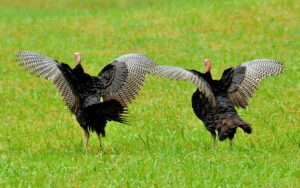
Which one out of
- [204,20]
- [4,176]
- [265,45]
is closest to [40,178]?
[4,176]

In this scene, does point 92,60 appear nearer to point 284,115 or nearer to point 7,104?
point 7,104

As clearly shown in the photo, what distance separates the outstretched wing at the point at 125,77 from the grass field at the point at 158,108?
2.94 feet

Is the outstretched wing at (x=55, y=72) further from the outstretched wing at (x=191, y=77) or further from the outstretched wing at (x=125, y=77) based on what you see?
the outstretched wing at (x=191, y=77)

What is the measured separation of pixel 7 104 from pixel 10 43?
8699 mm

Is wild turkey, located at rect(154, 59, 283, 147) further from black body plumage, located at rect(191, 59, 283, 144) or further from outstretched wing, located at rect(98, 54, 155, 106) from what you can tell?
outstretched wing, located at rect(98, 54, 155, 106)

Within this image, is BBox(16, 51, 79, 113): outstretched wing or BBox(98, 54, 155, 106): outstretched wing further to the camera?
BBox(98, 54, 155, 106): outstretched wing

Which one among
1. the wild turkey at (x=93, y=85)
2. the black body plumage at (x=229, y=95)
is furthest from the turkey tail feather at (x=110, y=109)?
the black body plumage at (x=229, y=95)

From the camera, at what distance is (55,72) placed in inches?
432

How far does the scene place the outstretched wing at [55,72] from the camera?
1094 centimetres

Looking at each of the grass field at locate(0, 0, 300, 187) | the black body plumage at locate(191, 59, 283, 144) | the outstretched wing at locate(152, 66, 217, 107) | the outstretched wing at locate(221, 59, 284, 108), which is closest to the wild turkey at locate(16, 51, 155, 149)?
the grass field at locate(0, 0, 300, 187)

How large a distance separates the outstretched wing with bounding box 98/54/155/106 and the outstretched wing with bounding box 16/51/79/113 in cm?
68

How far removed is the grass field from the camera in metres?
9.55

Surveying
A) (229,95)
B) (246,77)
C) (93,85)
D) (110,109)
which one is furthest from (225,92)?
(93,85)

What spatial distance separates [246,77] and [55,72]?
3.09m
